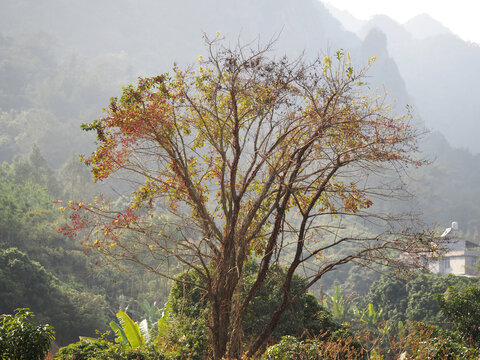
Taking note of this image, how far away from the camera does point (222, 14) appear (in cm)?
14188

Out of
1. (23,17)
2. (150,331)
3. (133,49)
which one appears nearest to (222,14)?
(133,49)

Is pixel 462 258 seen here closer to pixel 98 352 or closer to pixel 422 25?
pixel 98 352

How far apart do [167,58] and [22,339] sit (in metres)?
122

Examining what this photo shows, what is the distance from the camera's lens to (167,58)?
121 meters

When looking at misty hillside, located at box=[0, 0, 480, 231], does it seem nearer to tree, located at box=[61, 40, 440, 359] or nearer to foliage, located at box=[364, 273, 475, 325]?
foliage, located at box=[364, 273, 475, 325]

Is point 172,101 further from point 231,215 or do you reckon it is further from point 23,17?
point 23,17

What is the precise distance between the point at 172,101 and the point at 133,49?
395 feet

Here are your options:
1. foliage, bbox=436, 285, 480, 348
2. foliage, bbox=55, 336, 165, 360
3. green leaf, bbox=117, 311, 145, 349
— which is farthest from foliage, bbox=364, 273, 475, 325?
foliage, bbox=55, 336, 165, 360

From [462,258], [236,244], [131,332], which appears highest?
[462,258]

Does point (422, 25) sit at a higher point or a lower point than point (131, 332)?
higher

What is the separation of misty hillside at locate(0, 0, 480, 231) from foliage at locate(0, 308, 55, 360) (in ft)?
172

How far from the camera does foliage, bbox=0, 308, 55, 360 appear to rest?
4.70 meters

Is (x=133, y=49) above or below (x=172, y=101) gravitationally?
above

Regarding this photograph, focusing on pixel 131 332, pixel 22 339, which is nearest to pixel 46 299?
pixel 131 332
